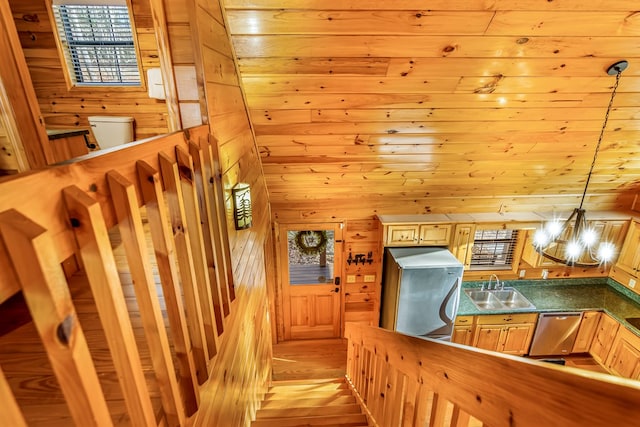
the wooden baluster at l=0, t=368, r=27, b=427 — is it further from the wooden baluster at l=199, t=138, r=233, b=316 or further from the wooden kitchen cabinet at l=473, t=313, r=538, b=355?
the wooden kitchen cabinet at l=473, t=313, r=538, b=355

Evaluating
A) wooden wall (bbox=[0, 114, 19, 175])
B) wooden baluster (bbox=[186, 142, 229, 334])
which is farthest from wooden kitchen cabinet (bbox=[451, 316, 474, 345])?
wooden wall (bbox=[0, 114, 19, 175])

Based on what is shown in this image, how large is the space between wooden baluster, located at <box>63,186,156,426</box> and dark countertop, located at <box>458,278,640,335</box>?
395 centimetres

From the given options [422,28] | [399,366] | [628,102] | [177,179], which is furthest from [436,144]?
[177,179]

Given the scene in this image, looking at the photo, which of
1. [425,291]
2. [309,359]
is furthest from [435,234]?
[309,359]

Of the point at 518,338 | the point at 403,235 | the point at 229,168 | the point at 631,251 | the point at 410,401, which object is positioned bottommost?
the point at 518,338

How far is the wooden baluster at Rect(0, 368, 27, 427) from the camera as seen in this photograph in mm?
430

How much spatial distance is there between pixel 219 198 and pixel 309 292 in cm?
337

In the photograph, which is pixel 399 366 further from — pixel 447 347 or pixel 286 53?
pixel 286 53

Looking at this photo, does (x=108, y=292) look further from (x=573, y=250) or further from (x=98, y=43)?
(x=98, y=43)

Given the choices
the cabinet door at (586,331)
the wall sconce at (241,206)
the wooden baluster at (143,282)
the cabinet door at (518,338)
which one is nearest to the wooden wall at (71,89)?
the wall sconce at (241,206)

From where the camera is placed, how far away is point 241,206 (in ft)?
6.89

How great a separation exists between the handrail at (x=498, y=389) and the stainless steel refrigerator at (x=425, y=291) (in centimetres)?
224

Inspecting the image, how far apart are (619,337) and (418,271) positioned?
2.60 metres

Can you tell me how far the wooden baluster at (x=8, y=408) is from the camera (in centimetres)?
43
